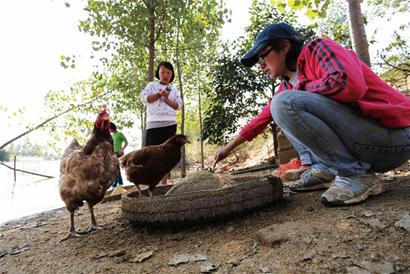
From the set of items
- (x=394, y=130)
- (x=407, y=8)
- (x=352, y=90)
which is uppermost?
(x=407, y=8)

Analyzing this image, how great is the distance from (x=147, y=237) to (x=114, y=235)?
38 cm

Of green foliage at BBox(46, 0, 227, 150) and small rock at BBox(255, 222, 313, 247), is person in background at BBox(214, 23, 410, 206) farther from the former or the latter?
green foliage at BBox(46, 0, 227, 150)

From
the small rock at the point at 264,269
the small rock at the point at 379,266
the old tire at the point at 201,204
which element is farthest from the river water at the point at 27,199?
the small rock at the point at 379,266

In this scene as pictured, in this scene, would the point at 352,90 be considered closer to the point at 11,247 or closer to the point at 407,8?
the point at 11,247

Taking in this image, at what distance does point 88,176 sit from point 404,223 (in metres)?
2.36

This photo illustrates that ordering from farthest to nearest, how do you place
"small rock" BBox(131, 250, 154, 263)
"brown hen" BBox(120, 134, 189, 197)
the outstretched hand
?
the outstretched hand, "brown hen" BBox(120, 134, 189, 197), "small rock" BBox(131, 250, 154, 263)

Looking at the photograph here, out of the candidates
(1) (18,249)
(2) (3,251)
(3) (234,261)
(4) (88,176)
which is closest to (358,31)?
(3) (234,261)

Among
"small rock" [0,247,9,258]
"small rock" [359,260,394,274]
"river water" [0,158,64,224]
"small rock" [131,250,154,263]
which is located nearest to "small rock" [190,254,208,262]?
"small rock" [131,250,154,263]

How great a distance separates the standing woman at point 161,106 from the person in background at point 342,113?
225 cm

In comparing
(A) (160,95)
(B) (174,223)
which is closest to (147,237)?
(B) (174,223)

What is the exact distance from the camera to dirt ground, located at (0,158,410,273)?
1489 mm

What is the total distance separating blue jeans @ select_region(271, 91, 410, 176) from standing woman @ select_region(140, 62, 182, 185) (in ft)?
7.86

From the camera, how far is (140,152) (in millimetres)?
3545

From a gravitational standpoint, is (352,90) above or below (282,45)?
below
